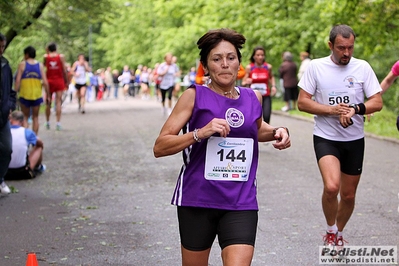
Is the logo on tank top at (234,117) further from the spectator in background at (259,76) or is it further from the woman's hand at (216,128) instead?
the spectator in background at (259,76)

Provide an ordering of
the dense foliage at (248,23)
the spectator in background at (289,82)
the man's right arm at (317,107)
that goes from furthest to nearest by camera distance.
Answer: the spectator in background at (289,82) < the dense foliage at (248,23) < the man's right arm at (317,107)

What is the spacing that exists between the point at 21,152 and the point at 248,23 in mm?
21271

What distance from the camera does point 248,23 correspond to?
3231cm

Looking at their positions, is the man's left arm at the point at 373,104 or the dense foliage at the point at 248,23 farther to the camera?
the dense foliage at the point at 248,23

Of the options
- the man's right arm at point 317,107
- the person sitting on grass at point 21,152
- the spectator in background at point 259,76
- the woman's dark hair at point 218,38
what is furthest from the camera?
the spectator in background at point 259,76

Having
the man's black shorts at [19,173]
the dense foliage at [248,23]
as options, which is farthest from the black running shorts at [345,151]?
the man's black shorts at [19,173]

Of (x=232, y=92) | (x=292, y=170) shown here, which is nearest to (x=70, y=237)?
(x=232, y=92)

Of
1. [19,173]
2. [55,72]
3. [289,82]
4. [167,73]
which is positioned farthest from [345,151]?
[289,82]

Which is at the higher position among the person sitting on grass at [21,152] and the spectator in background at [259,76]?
the spectator in background at [259,76]

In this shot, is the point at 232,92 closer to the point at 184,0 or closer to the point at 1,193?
the point at 1,193

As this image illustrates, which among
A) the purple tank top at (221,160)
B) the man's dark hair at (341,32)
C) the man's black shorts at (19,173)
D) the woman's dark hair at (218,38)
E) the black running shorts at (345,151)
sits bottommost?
the man's black shorts at (19,173)

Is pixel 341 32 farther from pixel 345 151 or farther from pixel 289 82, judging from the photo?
pixel 289 82

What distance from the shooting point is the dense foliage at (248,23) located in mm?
19344

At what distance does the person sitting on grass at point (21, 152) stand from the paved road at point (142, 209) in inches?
10.2
